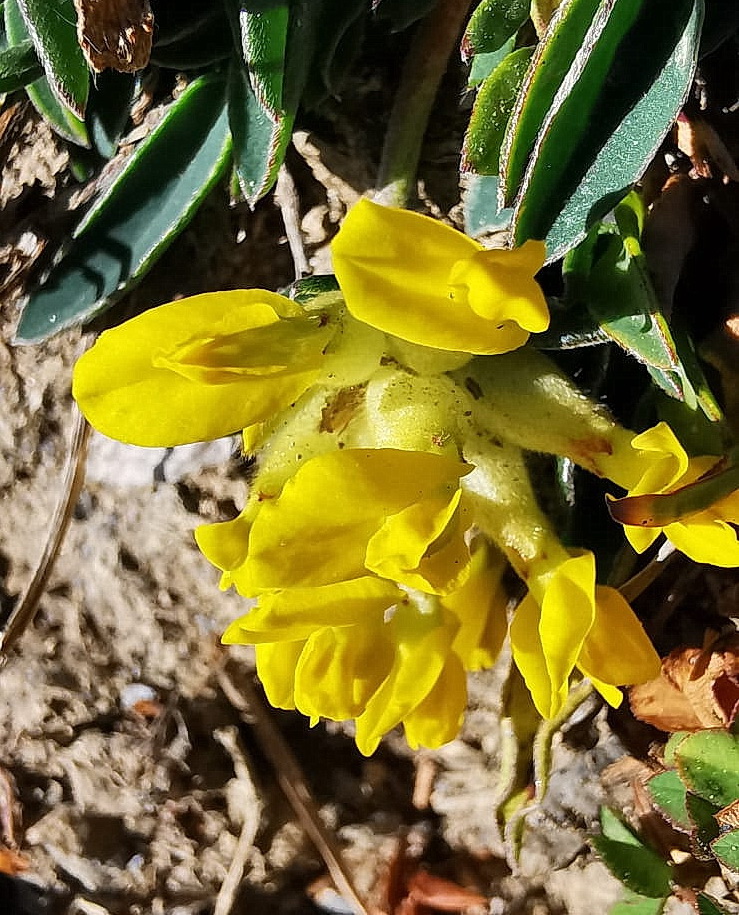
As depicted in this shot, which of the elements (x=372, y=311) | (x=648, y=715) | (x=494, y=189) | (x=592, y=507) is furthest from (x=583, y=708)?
(x=372, y=311)

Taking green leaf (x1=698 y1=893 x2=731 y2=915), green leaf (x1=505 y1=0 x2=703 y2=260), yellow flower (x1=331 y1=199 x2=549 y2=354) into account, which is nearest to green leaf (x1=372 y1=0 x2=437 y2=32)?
green leaf (x1=505 y1=0 x2=703 y2=260)

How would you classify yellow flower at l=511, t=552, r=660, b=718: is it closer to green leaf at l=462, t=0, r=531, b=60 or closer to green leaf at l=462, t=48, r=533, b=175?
green leaf at l=462, t=48, r=533, b=175

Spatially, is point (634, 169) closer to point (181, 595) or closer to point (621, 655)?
point (621, 655)

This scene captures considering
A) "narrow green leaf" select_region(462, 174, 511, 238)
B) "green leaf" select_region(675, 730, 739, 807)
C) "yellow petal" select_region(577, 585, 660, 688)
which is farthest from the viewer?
"green leaf" select_region(675, 730, 739, 807)

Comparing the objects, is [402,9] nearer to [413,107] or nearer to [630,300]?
[413,107]

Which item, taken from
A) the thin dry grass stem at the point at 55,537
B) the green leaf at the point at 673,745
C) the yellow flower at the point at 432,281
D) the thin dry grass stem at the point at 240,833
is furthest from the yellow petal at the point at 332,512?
the thin dry grass stem at the point at 240,833

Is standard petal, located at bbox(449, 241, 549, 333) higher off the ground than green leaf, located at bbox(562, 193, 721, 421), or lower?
higher

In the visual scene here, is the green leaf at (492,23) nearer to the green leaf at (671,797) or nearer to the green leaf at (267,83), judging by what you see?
the green leaf at (267,83)
